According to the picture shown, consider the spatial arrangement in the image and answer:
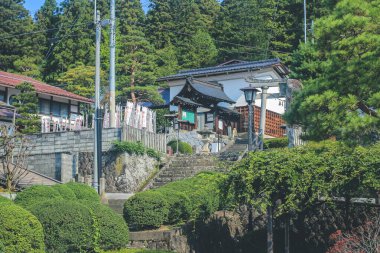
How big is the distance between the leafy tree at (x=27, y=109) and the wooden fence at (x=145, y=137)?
831cm

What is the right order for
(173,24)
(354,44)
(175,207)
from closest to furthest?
(354,44) → (175,207) → (173,24)

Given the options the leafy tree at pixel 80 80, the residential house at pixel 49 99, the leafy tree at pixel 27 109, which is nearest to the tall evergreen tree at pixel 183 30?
the leafy tree at pixel 80 80

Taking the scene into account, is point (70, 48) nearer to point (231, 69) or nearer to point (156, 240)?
point (231, 69)

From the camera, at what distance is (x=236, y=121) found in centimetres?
4378

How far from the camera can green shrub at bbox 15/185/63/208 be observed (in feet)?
57.6

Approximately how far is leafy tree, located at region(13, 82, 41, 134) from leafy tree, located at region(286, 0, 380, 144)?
22.3m

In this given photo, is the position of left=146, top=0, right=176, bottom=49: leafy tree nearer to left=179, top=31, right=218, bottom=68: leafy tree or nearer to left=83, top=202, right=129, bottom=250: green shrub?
left=179, top=31, right=218, bottom=68: leafy tree

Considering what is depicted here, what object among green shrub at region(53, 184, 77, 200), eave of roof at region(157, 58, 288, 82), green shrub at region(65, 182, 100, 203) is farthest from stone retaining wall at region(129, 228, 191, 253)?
eave of roof at region(157, 58, 288, 82)

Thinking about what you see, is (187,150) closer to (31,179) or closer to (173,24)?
(31,179)

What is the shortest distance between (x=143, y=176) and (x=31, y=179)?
4691 millimetres

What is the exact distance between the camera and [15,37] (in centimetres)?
5350

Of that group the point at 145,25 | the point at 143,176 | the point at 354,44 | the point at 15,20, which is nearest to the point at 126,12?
the point at 145,25

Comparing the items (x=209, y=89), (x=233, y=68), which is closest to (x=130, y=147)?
(x=209, y=89)

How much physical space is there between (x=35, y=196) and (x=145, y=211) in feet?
10.1
